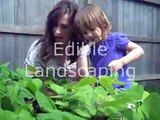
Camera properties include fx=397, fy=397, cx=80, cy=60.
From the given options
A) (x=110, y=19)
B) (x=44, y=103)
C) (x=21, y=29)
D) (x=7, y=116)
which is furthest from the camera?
(x=110, y=19)

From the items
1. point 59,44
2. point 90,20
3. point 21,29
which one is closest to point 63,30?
point 59,44

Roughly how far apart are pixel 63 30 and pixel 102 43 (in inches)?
27.2

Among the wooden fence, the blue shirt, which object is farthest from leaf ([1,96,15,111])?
the wooden fence

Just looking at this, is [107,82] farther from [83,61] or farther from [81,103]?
[83,61]

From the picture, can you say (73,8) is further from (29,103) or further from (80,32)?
(29,103)

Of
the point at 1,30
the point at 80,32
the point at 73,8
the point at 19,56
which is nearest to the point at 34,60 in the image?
the point at 80,32

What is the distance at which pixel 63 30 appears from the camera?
2.15 meters

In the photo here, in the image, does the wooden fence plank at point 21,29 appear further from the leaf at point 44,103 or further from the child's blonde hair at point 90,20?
the leaf at point 44,103

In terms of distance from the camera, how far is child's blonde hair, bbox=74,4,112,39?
7.37 feet

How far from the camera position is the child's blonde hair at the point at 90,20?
2.25m

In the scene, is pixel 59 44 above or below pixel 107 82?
above

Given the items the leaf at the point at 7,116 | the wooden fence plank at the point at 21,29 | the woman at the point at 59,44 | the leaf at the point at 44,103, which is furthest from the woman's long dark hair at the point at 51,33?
the wooden fence plank at the point at 21,29

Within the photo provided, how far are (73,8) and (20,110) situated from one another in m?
1.65

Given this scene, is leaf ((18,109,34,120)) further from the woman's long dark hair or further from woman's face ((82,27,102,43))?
woman's face ((82,27,102,43))
